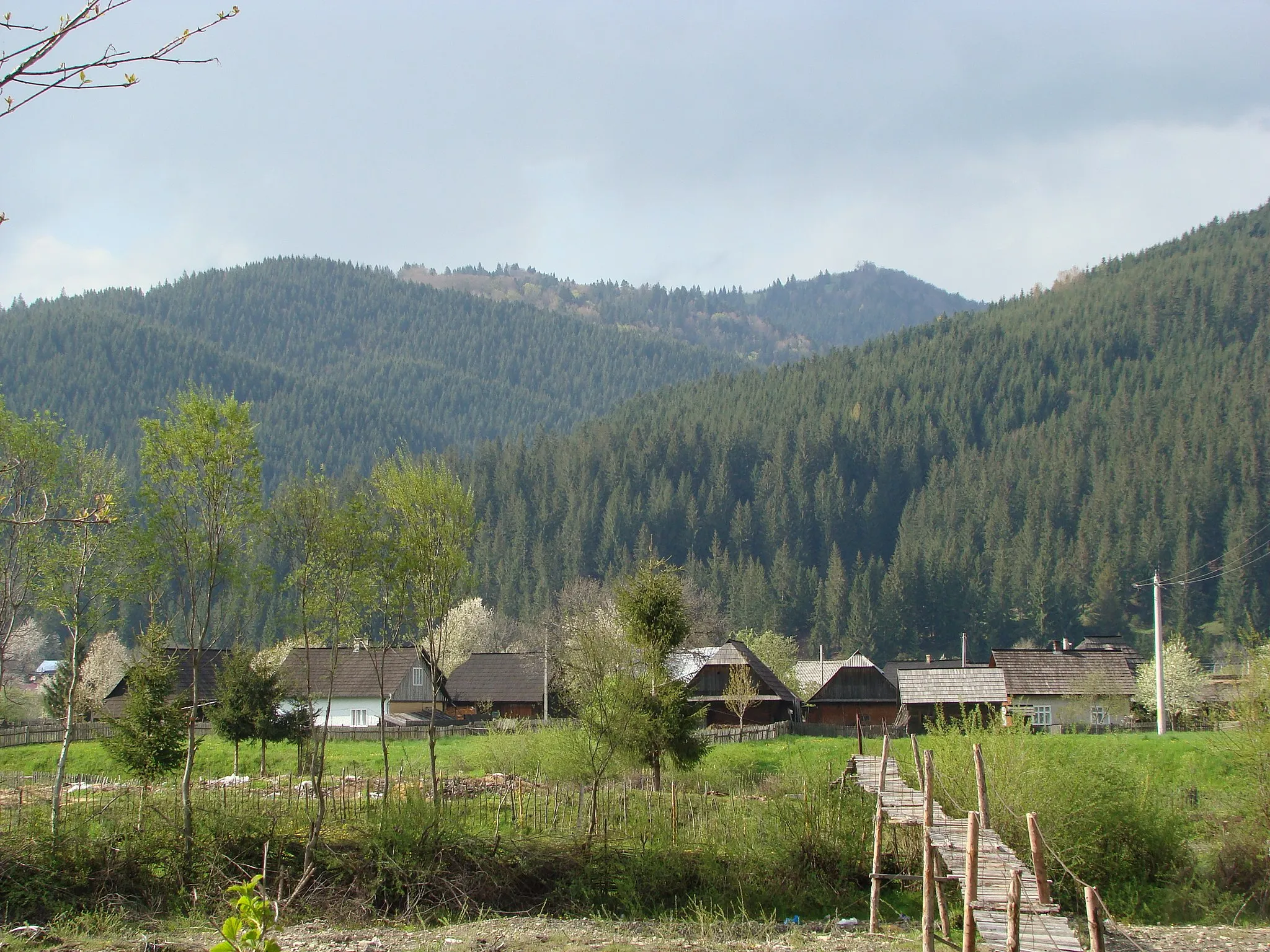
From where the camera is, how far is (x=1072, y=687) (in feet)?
189

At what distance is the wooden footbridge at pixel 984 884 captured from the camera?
40.2 feet

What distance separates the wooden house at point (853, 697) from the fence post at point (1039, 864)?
172 feet

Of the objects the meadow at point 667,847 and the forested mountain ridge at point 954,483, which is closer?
the meadow at point 667,847

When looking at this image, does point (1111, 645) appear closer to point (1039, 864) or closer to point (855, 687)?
point (855, 687)

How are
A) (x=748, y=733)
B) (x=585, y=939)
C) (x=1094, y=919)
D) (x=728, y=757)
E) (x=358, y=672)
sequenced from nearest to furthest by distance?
(x=1094, y=919) → (x=585, y=939) → (x=728, y=757) → (x=748, y=733) → (x=358, y=672)

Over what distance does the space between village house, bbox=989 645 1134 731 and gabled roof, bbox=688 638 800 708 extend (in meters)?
11.8

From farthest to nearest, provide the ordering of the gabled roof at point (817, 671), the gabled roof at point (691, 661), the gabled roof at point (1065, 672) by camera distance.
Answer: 1. the gabled roof at point (817, 671)
2. the gabled roof at point (691, 661)
3. the gabled roof at point (1065, 672)

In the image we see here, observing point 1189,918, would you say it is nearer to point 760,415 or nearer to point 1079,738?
point 1079,738

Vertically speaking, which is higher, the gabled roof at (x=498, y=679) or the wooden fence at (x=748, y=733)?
the gabled roof at (x=498, y=679)

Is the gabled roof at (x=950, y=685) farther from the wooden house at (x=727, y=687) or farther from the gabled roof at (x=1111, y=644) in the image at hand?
the gabled roof at (x=1111, y=644)

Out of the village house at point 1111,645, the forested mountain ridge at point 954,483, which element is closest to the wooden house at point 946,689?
the village house at point 1111,645

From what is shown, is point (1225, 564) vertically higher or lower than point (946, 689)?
higher

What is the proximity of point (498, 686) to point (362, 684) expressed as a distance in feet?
27.9

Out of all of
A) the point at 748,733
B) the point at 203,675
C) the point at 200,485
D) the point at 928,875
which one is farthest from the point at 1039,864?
the point at 203,675
